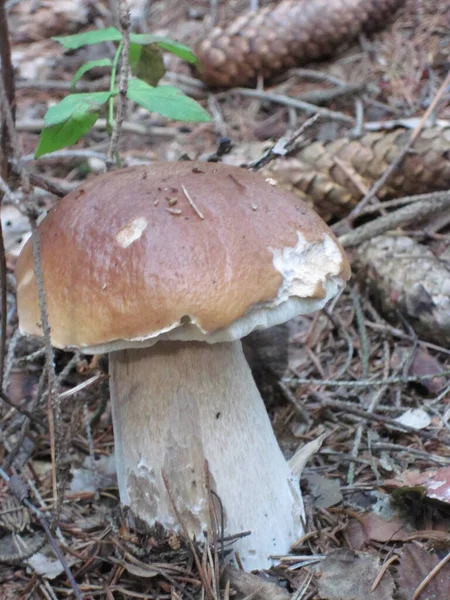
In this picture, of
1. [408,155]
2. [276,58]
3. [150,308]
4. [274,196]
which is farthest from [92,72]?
[150,308]

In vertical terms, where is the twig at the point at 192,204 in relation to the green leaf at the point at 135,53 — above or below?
below

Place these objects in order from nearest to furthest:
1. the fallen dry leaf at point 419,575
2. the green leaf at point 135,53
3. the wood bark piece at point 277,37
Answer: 1. the fallen dry leaf at point 419,575
2. the green leaf at point 135,53
3. the wood bark piece at point 277,37

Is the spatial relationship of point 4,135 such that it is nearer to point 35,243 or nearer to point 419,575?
point 35,243

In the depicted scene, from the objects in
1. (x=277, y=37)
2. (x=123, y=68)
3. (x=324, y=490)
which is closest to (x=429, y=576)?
(x=324, y=490)

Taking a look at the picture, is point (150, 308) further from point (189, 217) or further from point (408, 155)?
point (408, 155)

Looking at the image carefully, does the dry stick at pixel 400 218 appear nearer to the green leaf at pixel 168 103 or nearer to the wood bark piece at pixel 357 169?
the wood bark piece at pixel 357 169

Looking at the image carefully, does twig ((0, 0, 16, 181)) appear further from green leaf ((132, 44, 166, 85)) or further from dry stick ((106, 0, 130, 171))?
green leaf ((132, 44, 166, 85))

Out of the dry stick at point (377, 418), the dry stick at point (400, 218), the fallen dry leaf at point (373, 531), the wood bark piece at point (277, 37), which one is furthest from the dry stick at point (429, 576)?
the wood bark piece at point (277, 37)
